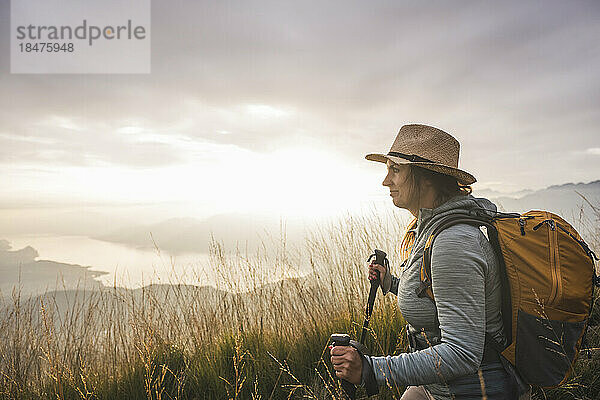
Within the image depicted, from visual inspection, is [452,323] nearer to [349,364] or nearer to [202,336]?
[349,364]

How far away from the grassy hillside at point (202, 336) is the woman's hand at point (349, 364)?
1743mm

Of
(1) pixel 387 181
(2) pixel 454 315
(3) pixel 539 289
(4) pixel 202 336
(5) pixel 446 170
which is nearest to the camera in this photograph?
(2) pixel 454 315

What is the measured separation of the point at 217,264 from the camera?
453 centimetres

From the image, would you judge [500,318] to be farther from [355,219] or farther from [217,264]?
[355,219]

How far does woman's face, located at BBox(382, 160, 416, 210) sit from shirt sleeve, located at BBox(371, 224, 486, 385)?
1.18 ft

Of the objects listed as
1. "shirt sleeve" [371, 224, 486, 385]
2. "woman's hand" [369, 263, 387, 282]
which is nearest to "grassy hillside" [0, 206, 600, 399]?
"woman's hand" [369, 263, 387, 282]

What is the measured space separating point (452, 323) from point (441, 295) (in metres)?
0.10

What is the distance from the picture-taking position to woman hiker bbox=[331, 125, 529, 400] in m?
1.39

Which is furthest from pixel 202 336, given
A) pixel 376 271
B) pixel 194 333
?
pixel 376 271

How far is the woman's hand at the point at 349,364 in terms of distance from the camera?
1.42 meters

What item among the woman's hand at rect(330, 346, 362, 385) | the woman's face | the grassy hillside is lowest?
the grassy hillside

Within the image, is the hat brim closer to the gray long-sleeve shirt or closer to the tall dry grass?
the gray long-sleeve shirt

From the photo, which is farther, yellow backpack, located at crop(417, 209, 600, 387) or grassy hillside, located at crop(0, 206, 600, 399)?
grassy hillside, located at crop(0, 206, 600, 399)

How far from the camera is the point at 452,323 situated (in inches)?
54.6
